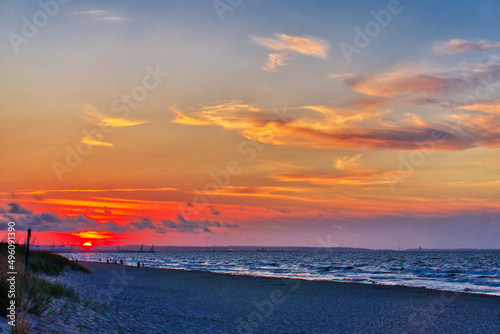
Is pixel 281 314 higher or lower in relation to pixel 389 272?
higher

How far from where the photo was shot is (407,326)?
1706 centimetres

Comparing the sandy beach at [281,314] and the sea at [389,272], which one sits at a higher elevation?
the sandy beach at [281,314]

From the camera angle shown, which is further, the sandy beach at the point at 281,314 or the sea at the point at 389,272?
the sea at the point at 389,272

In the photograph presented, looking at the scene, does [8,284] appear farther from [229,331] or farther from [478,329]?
[478,329]

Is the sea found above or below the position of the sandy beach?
below

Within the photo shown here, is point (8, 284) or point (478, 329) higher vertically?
point (8, 284)

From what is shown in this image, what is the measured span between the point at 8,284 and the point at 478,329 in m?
16.8

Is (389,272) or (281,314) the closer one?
(281,314)

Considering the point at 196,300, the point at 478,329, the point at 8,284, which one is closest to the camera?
the point at 8,284

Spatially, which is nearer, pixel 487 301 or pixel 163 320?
pixel 163 320

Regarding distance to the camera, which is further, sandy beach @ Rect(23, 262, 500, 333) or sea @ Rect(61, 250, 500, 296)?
sea @ Rect(61, 250, 500, 296)

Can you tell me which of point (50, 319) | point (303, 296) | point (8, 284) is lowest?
point (303, 296)

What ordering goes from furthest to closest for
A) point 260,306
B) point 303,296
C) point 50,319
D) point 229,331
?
point 303,296, point 260,306, point 229,331, point 50,319

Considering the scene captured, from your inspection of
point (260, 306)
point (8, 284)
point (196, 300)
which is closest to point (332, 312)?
point (260, 306)
